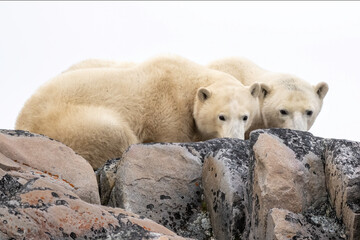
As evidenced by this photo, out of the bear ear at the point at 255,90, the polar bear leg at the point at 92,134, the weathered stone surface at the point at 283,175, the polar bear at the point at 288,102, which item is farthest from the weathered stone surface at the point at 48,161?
the polar bear at the point at 288,102

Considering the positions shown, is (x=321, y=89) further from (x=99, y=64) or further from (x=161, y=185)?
(x=161, y=185)

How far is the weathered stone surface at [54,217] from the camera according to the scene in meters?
3.56

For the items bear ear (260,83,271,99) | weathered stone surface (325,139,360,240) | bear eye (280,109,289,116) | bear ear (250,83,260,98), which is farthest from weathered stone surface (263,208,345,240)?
bear ear (260,83,271,99)

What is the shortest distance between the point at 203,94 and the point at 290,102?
79.2 inches

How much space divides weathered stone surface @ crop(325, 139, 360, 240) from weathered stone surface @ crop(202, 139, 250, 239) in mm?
724

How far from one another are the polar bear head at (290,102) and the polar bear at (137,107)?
847mm

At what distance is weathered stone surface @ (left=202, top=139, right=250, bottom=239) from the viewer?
4.86m

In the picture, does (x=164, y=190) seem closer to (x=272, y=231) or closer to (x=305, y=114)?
(x=272, y=231)

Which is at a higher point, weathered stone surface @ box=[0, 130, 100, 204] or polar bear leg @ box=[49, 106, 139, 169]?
weathered stone surface @ box=[0, 130, 100, 204]

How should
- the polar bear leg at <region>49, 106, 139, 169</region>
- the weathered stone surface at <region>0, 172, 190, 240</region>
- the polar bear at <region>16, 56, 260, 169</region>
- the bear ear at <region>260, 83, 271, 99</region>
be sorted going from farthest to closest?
the bear ear at <region>260, 83, 271, 99</region> < the polar bear at <region>16, 56, 260, 169</region> < the polar bear leg at <region>49, 106, 139, 169</region> < the weathered stone surface at <region>0, 172, 190, 240</region>

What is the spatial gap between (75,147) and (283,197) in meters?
4.09

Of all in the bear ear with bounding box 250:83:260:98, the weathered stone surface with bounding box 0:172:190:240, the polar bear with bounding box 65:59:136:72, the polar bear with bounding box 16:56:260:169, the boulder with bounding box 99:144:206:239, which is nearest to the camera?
the weathered stone surface with bounding box 0:172:190:240

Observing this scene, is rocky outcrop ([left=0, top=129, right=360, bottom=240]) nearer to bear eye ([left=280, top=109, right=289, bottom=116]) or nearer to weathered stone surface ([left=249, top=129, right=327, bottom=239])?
weathered stone surface ([left=249, top=129, right=327, bottom=239])

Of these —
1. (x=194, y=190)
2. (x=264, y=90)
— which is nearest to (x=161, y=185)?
(x=194, y=190)
